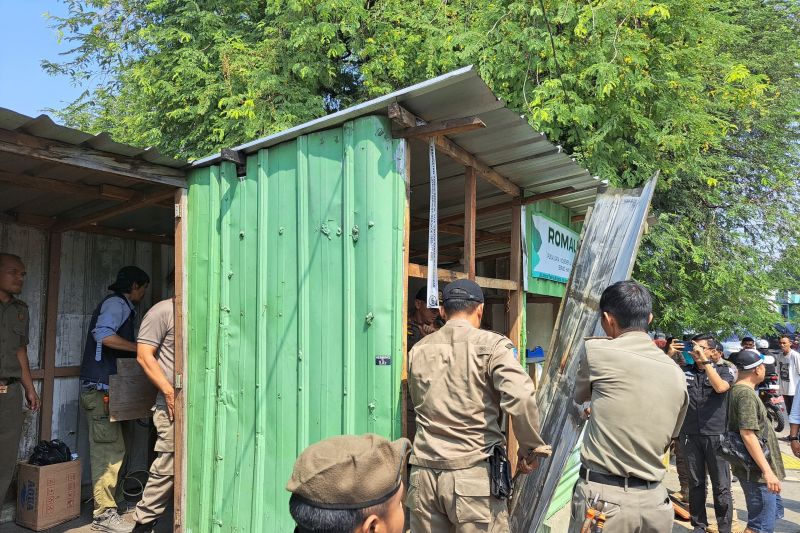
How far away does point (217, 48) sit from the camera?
9.48m

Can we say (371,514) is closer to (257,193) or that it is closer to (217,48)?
(257,193)

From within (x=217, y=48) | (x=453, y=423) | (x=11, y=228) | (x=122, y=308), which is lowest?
(x=453, y=423)

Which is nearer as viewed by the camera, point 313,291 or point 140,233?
point 313,291

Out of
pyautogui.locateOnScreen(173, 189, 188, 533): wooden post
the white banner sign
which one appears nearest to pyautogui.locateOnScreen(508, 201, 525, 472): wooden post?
the white banner sign

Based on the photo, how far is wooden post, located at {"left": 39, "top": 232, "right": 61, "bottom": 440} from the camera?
5.65 metres

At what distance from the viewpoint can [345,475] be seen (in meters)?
1.47

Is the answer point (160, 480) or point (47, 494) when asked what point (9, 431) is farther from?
point (160, 480)

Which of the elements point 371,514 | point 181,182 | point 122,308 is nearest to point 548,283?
point 181,182

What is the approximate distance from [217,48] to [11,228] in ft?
16.7

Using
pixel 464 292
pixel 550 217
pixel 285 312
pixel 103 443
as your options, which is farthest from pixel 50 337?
pixel 550 217

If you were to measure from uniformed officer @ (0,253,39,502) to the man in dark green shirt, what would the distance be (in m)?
6.00

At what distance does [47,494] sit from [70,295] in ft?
6.50

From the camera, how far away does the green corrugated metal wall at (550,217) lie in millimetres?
5660

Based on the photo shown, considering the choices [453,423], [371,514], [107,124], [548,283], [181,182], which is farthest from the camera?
[107,124]
